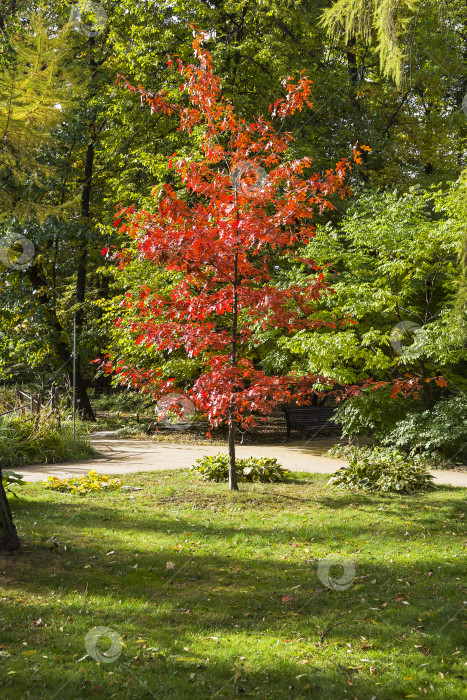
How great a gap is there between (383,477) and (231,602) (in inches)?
191

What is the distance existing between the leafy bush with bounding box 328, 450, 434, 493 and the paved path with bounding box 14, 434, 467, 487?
58 centimetres

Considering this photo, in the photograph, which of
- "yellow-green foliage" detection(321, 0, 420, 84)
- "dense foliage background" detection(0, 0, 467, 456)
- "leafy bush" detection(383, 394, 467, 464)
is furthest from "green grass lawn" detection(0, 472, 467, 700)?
"yellow-green foliage" detection(321, 0, 420, 84)

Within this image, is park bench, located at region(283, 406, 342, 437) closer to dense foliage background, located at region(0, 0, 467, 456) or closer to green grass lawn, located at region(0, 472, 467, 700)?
dense foliage background, located at region(0, 0, 467, 456)

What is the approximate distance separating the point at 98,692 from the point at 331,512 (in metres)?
4.49

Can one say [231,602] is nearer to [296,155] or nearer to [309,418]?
[309,418]

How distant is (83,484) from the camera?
823 centimetres

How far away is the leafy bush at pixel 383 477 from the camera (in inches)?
340

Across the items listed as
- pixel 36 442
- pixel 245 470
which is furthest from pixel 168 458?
pixel 245 470

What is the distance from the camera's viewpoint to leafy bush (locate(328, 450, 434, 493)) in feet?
28.3

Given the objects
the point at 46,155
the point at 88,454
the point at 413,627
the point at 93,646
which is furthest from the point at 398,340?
the point at 46,155

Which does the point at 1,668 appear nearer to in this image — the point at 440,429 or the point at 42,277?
the point at 440,429

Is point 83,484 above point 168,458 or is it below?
above

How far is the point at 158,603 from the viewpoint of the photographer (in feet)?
14.4

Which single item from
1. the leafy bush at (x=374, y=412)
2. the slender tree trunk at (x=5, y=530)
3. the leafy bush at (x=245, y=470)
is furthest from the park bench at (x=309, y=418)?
the slender tree trunk at (x=5, y=530)
